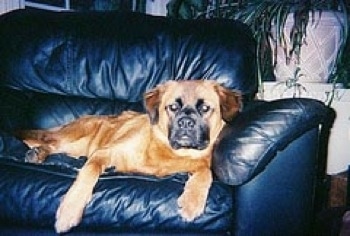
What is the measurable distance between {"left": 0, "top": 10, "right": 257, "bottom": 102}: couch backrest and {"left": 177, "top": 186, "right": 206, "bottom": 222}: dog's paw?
45.8 inches

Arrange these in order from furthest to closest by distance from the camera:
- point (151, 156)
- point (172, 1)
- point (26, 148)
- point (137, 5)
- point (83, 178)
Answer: point (137, 5) → point (172, 1) → point (26, 148) → point (151, 156) → point (83, 178)

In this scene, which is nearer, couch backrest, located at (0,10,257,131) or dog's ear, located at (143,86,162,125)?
dog's ear, located at (143,86,162,125)

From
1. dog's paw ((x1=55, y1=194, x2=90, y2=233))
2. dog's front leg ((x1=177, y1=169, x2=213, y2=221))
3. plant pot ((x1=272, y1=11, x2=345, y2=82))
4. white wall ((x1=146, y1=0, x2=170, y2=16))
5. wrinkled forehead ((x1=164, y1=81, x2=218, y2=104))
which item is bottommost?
dog's paw ((x1=55, y1=194, x2=90, y2=233))

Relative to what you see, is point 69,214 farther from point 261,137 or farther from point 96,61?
point 96,61

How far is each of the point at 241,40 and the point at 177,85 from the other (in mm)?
731

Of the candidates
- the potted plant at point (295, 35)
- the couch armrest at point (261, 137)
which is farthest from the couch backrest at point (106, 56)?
the couch armrest at point (261, 137)

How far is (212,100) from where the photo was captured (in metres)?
2.41

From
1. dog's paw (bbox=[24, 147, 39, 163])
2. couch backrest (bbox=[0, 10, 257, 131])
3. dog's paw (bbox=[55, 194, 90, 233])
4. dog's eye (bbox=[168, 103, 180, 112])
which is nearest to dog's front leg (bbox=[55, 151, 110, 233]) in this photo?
dog's paw (bbox=[55, 194, 90, 233])

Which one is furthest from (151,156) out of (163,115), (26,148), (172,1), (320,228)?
(172,1)

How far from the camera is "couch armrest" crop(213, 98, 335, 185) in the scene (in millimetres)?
1893

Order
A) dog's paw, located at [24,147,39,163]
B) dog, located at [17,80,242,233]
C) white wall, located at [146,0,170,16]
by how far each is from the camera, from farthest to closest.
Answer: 1. white wall, located at [146,0,170,16]
2. dog's paw, located at [24,147,39,163]
3. dog, located at [17,80,242,233]

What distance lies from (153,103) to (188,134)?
0.28 metres

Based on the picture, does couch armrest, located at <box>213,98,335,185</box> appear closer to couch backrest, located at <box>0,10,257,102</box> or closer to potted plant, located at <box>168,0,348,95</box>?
couch backrest, located at <box>0,10,257,102</box>

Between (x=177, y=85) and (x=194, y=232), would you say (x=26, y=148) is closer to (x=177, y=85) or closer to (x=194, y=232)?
(x=177, y=85)
